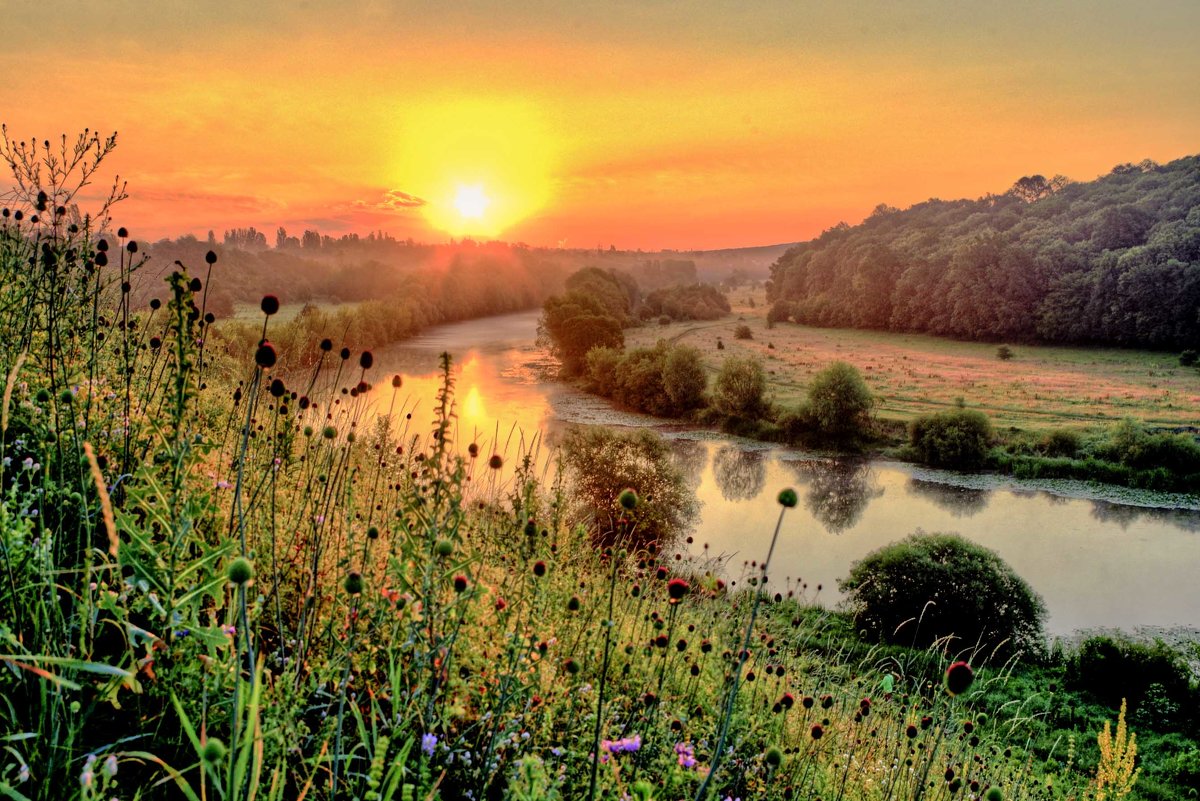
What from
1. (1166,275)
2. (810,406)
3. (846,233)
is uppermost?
(846,233)

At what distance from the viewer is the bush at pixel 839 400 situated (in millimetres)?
33812

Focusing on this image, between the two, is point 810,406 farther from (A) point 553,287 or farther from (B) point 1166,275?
(A) point 553,287

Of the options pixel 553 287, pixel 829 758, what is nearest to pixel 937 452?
pixel 829 758

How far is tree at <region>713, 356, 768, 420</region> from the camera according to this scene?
36.2 metres

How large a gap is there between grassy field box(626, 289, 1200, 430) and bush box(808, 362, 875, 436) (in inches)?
108

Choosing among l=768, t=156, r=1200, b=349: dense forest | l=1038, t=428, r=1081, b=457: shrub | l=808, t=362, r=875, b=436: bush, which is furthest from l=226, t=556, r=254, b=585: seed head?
l=768, t=156, r=1200, b=349: dense forest

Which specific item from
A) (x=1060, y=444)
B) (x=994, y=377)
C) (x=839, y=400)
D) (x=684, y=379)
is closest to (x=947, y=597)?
(x=839, y=400)

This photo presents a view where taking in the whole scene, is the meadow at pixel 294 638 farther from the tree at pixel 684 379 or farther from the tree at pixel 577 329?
the tree at pixel 577 329

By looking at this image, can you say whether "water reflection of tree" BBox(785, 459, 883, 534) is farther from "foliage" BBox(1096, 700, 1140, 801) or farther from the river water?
"foliage" BBox(1096, 700, 1140, 801)

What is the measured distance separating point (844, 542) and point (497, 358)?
33.4 meters

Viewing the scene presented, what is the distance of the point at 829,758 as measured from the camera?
443cm

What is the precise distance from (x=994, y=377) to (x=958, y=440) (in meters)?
16.2

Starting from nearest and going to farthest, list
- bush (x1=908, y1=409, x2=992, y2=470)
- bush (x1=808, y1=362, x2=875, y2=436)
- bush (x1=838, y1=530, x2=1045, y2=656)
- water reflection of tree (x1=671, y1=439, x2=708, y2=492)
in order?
bush (x1=838, y1=530, x2=1045, y2=656) → water reflection of tree (x1=671, y1=439, x2=708, y2=492) → bush (x1=908, y1=409, x2=992, y2=470) → bush (x1=808, y1=362, x2=875, y2=436)

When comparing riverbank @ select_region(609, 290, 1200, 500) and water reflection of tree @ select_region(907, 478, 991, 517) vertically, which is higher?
riverbank @ select_region(609, 290, 1200, 500)
